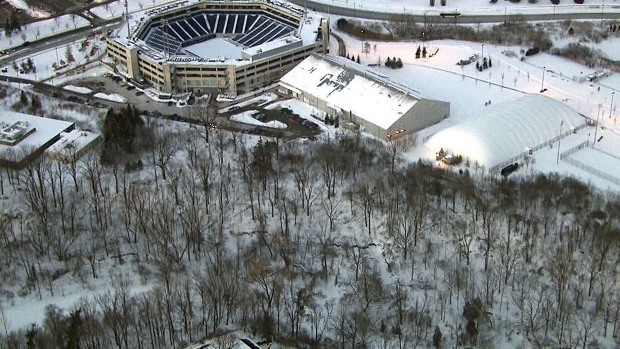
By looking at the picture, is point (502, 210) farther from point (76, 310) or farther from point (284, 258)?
point (76, 310)

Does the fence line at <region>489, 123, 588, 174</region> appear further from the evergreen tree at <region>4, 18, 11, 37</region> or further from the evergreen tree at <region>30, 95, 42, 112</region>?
the evergreen tree at <region>4, 18, 11, 37</region>

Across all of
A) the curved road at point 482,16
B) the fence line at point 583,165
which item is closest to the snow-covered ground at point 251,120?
the fence line at point 583,165

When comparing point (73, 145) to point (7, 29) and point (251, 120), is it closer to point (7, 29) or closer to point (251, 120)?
point (251, 120)

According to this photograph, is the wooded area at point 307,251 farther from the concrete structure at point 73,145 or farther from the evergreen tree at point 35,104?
the evergreen tree at point 35,104

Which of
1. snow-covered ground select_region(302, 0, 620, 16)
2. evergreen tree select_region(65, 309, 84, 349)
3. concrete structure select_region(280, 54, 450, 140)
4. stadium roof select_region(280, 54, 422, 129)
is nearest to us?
evergreen tree select_region(65, 309, 84, 349)

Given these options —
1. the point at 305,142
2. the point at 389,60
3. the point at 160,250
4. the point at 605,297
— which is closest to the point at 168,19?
the point at 389,60

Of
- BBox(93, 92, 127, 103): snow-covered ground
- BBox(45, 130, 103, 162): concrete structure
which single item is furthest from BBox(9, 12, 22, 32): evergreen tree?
BBox(45, 130, 103, 162): concrete structure
